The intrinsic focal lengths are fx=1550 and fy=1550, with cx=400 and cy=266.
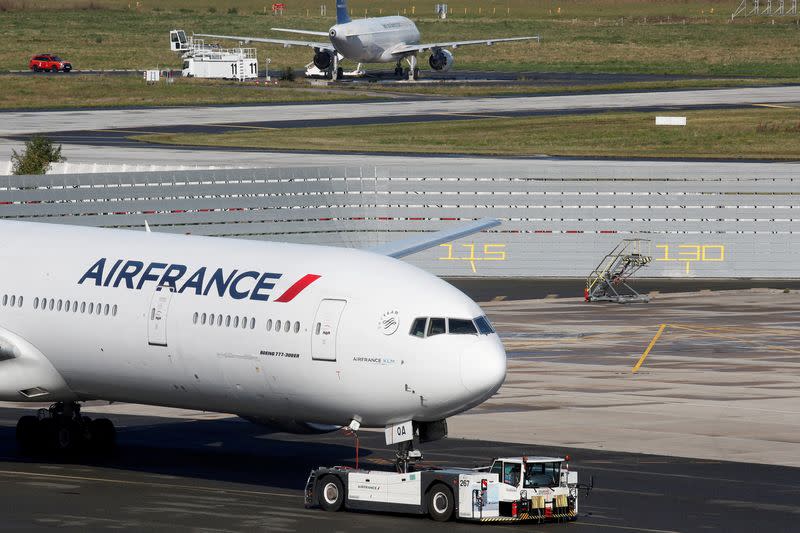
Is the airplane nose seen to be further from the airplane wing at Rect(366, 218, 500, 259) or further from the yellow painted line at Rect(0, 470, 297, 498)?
the airplane wing at Rect(366, 218, 500, 259)

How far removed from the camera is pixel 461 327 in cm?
2845

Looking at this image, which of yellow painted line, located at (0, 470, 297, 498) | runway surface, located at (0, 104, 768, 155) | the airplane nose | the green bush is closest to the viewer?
the airplane nose

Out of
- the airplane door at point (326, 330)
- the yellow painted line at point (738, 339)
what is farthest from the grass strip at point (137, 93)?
the airplane door at point (326, 330)

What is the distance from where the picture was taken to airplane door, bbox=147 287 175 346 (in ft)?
102

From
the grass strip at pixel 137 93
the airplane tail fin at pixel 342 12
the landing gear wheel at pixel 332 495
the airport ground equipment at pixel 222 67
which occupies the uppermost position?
the airplane tail fin at pixel 342 12

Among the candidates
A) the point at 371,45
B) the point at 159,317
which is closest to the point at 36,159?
the point at 159,317

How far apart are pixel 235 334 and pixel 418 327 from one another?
12.7 ft

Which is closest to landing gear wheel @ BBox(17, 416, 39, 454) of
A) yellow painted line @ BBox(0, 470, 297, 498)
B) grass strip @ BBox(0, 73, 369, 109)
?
yellow painted line @ BBox(0, 470, 297, 498)

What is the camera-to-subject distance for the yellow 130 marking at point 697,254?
68500 mm

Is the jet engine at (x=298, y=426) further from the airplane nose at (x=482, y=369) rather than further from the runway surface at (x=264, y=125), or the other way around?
the runway surface at (x=264, y=125)

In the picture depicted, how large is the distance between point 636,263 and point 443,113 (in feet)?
156

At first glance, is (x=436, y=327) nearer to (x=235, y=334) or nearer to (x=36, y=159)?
(x=235, y=334)

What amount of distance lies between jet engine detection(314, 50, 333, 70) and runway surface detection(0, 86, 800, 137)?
90.3 ft

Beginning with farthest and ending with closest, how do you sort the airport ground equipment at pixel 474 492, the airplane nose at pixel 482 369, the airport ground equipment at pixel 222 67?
the airport ground equipment at pixel 222 67
the airport ground equipment at pixel 474 492
the airplane nose at pixel 482 369
